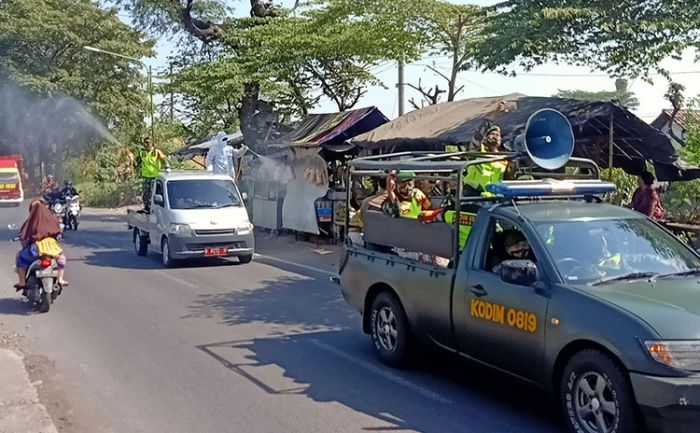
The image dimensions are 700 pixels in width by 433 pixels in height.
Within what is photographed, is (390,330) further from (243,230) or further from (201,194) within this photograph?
(201,194)

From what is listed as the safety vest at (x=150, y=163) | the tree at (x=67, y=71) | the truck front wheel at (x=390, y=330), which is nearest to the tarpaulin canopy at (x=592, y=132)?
the truck front wheel at (x=390, y=330)

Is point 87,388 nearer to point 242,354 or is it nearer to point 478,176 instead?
point 242,354

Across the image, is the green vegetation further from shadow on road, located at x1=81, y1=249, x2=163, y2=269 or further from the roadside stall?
shadow on road, located at x1=81, y1=249, x2=163, y2=269

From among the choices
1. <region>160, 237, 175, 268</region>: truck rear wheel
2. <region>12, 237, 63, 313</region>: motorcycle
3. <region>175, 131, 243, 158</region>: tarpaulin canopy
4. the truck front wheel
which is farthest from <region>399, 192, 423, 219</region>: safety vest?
<region>175, 131, 243, 158</region>: tarpaulin canopy

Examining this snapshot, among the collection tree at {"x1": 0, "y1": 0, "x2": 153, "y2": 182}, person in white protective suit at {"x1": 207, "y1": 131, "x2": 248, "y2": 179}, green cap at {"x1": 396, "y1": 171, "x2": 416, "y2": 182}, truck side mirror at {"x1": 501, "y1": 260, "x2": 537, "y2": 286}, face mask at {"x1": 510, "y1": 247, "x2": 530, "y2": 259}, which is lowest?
truck side mirror at {"x1": 501, "y1": 260, "x2": 537, "y2": 286}

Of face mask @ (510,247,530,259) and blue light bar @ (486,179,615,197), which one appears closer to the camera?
face mask @ (510,247,530,259)

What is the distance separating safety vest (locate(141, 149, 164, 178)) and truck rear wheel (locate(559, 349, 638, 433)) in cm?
1532

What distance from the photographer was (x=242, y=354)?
848 centimetres

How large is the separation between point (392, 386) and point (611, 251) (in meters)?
2.22

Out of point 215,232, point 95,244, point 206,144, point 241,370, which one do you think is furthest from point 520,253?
point 206,144

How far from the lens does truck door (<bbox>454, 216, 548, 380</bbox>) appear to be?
5.82 metres

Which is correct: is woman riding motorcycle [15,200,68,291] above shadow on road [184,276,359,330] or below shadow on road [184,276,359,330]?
above

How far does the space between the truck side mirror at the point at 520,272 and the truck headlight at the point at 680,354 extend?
1.12 metres

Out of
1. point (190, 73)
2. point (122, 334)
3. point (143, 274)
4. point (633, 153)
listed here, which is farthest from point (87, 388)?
point (190, 73)
